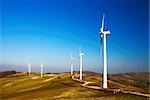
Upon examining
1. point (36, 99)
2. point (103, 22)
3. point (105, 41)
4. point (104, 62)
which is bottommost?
point (36, 99)

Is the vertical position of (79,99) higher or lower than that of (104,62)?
lower

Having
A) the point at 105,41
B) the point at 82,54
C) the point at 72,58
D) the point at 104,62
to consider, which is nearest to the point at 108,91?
the point at 104,62

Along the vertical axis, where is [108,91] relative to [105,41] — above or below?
below

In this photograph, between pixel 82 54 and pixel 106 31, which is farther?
pixel 82 54

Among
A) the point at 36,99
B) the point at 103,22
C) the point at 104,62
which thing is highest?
the point at 103,22

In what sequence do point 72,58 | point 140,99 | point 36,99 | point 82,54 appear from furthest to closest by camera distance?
point 72,58 < point 82,54 < point 36,99 < point 140,99

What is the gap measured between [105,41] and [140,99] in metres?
20.9

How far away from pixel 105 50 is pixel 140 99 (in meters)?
19.4

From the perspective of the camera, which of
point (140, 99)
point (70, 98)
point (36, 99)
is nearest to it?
point (140, 99)

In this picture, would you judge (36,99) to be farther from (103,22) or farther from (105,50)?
(103,22)

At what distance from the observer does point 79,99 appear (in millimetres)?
52000

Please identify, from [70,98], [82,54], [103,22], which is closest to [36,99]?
[70,98]

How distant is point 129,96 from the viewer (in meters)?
52.3

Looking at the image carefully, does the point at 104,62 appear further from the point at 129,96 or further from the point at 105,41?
the point at 129,96
